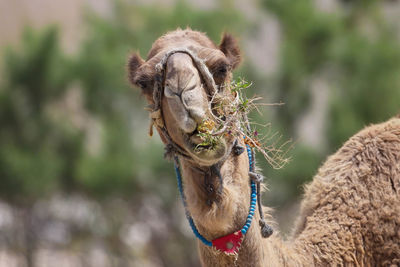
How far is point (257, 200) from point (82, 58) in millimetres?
18043

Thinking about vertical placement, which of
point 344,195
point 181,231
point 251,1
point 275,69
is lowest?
point 344,195

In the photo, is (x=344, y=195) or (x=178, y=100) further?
(x=344, y=195)

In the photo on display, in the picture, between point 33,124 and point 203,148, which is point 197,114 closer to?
point 203,148

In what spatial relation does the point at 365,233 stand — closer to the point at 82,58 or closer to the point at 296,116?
the point at 296,116

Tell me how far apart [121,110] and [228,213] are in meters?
17.8

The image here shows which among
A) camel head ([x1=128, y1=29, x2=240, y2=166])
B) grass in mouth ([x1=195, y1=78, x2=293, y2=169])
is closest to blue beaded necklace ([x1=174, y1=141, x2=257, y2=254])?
grass in mouth ([x1=195, y1=78, x2=293, y2=169])

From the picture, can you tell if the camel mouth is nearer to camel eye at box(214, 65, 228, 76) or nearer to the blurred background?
camel eye at box(214, 65, 228, 76)

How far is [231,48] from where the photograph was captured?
373 cm

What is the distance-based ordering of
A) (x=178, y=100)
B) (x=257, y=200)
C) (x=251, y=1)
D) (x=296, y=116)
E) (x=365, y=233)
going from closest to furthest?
(x=178, y=100), (x=257, y=200), (x=365, y=233), (x=296, y=116), (x=251, y=1)

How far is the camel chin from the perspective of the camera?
309 centimetres

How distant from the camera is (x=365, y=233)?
392cm

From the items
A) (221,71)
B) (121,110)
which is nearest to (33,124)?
(121,110)

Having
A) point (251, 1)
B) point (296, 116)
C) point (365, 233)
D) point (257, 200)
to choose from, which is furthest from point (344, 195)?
point (251, 1)

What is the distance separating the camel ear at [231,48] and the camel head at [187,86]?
206 mm
